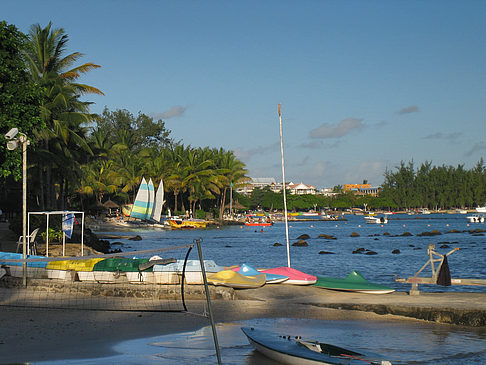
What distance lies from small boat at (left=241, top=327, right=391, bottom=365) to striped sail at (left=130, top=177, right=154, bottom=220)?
70140 millimetres

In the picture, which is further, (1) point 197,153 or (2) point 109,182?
(1) point 197,153

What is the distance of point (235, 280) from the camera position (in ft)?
62.7

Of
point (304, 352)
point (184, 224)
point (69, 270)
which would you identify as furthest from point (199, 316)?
point (184, 224)

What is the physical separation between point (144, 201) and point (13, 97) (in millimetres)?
59111

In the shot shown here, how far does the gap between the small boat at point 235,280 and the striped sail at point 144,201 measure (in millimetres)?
62138

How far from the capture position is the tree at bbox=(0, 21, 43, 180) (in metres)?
24.1

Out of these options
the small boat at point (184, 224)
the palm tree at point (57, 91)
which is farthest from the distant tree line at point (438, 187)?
the palm tree at point (57, 91)

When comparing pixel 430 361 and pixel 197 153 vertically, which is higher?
pixel 197 153

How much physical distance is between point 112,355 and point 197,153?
311 feet

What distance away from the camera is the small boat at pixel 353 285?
61.6ft

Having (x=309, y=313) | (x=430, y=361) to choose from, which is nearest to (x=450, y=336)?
(x=430, y=361)

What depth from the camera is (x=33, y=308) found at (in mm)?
16047

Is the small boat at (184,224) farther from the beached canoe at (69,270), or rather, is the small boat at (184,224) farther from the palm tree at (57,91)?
the beached canoe at (69,270)

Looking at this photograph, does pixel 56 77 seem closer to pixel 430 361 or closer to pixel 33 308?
pixel 33 308
